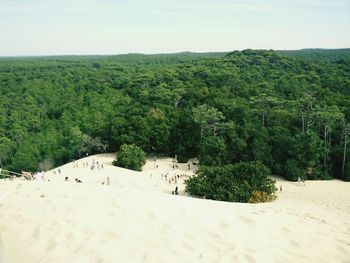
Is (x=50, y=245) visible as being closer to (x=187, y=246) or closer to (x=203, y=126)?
(x=187, y=246)

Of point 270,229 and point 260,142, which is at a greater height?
point 270,229

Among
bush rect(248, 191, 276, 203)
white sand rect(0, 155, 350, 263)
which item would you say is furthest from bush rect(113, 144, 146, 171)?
white sand rect(0, 155, 350, 263)

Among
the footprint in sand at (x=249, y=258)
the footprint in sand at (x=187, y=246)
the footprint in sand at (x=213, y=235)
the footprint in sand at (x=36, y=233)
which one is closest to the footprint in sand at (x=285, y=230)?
the footprint in sand at (x=213, y=235)

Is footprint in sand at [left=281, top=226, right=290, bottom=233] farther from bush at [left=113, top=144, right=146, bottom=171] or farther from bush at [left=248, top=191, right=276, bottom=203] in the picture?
bush at [left=113, top=144, right=146, bottom=171]

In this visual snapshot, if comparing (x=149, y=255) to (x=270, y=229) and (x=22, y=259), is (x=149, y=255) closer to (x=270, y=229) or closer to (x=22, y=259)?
(x=22, y=259)

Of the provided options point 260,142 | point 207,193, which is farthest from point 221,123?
point 207,193

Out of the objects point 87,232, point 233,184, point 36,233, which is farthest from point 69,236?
point 233,184

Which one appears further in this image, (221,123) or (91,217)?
(221,123)
